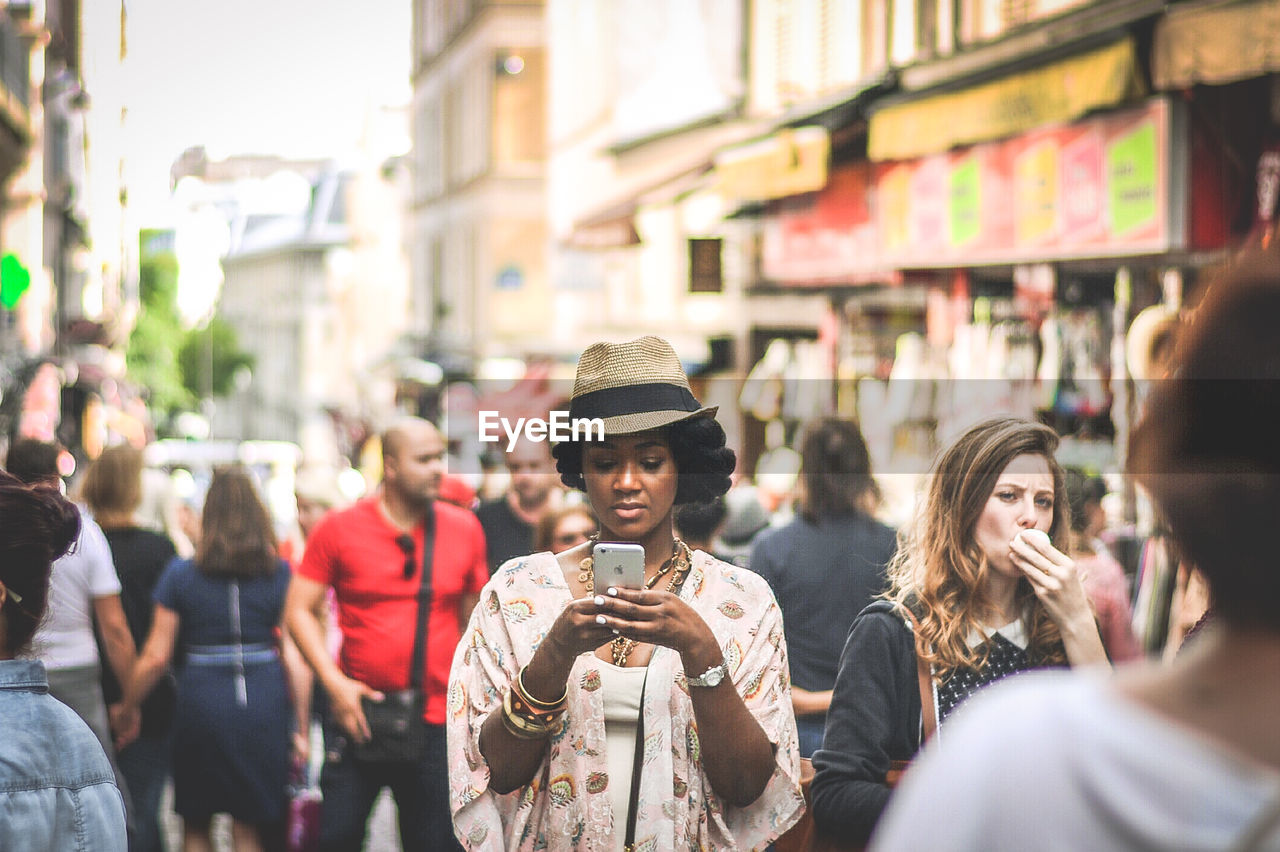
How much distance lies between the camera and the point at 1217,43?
281 inches

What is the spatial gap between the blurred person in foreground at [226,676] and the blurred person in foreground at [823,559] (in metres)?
2.20

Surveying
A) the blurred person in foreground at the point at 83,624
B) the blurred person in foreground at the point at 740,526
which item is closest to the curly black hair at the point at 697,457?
the blurred person in foreground at the point at 83,624

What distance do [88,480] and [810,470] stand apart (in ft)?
10.1

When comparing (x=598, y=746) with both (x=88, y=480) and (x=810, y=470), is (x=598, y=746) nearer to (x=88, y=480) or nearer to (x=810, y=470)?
(x=810, y=470)

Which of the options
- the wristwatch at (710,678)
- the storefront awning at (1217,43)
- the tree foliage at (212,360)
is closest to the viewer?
the wristwatch at (710,678)

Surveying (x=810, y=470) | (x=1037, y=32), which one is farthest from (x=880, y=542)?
(x=1037, y=32)

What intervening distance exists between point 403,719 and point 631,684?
2514 millimetres

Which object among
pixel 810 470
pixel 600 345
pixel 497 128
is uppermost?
pixel 497 128

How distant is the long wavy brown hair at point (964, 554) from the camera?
10.5 feet

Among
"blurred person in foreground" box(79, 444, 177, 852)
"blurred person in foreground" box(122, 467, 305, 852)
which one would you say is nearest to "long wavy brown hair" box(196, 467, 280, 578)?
"blurred person in foreground" box(122, 467, 305, 852)

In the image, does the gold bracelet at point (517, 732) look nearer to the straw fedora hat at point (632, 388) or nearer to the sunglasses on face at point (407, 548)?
the straw fedora hat at point (632, 388)

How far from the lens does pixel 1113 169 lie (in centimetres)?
903

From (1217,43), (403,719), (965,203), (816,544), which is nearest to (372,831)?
(403,719)

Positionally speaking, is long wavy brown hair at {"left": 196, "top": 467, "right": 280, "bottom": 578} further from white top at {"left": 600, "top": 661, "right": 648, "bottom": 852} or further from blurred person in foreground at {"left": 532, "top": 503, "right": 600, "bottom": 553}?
white top at {"left": 600, "top": 661, "right": 648, "bottom": 852}
